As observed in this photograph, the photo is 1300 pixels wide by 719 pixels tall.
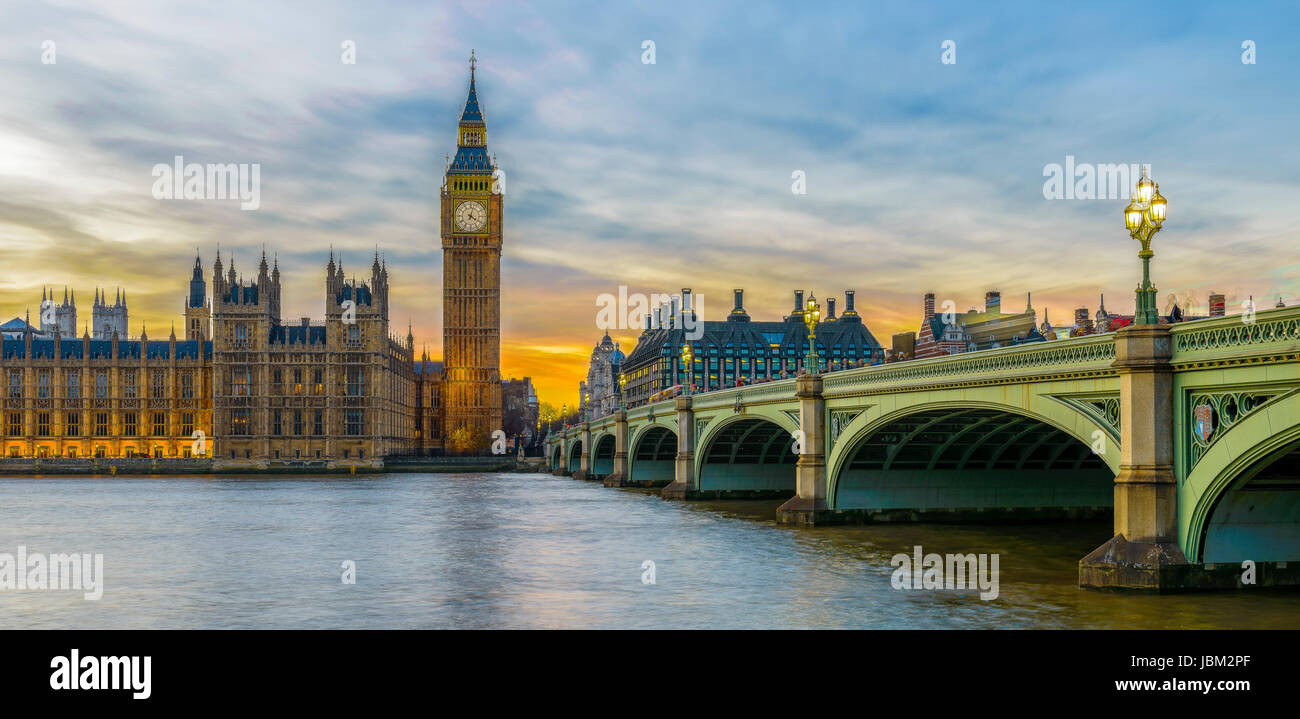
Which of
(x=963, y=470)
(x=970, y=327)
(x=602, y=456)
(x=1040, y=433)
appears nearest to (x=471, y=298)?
(x=602, y=456)

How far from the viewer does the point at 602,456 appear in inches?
4077

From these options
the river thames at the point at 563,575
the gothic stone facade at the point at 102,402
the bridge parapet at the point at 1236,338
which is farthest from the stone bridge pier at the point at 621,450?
the gothic stone facade at the point at 102,402

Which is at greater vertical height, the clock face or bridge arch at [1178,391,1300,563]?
the clock face

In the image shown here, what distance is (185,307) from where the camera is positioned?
178125 mm

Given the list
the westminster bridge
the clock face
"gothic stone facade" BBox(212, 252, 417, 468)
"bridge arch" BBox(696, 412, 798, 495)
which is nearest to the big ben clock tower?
the clock face

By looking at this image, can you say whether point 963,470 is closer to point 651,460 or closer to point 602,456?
point 651,460

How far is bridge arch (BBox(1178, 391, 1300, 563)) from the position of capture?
19.4 m

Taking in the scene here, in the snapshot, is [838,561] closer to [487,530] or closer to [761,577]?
[761,577]

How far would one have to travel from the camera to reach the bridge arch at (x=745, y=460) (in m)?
55.9

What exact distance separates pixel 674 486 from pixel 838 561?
30.2 meters

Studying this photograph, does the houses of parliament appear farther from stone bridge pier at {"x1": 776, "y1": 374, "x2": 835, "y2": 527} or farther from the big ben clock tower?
stone bridge pier at {"x1": 776, "y1": 374, "x2": 835, "y2": 527}

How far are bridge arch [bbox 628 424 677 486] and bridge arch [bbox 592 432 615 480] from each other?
1431 cm
